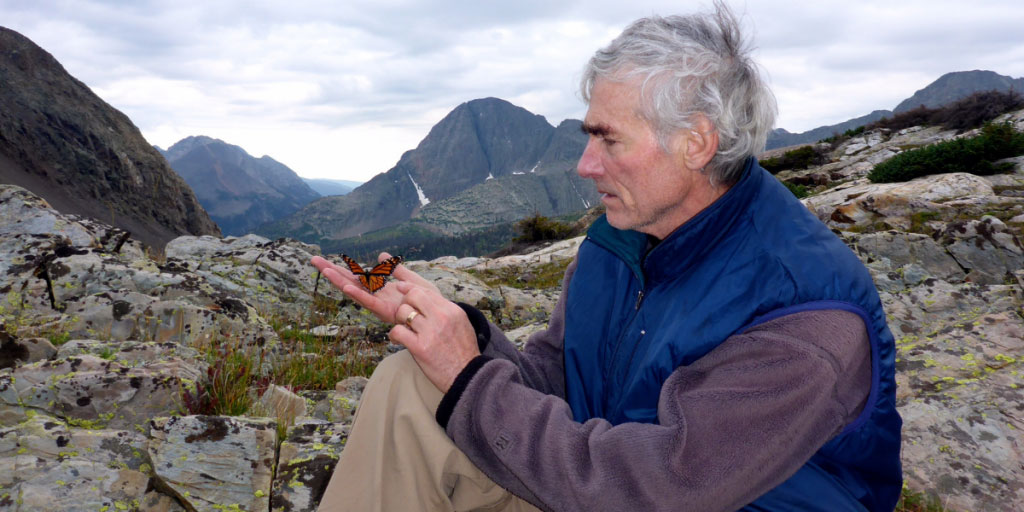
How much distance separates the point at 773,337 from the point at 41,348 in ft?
22.3

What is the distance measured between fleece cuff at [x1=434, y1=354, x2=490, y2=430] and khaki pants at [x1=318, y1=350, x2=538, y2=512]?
10cm

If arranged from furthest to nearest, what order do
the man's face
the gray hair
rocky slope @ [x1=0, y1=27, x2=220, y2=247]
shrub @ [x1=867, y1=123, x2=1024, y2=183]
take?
1. rocky slope @ [x1=0, y1=27, x2=220, y2=247]
2. shrub @ [x1=867, y1=123, x2=1024, y2=183]
3. the man's face
4. the gray hair

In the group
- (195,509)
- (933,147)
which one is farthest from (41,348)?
(933,147)

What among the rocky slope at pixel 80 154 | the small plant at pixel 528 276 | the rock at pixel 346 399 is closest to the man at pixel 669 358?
the rock at pixel 346 399

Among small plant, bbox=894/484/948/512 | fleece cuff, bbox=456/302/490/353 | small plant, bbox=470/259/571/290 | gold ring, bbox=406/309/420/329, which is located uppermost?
gold ring, bbox=406/309/420/329

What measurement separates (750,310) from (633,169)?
1149 mm

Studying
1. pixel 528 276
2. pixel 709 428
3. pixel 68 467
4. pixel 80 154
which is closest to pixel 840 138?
pixel 528 276

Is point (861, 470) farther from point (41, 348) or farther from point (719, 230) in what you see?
point (41, 348)

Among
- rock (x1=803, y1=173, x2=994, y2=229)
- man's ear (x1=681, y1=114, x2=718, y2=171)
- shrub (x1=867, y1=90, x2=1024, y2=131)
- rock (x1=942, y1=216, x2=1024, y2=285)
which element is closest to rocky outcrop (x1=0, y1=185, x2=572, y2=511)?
man's ear (x1=681, y1=114, x2=718, y2=171)

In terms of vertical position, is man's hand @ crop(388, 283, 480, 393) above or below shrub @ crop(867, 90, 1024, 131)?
below

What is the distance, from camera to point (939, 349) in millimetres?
6281

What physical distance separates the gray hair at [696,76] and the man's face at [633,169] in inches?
2.7

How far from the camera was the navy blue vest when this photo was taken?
8.15 feet

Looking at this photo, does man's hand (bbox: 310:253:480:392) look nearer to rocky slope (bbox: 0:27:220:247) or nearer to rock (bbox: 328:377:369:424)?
rock (bbox: 328:377:369:424)
